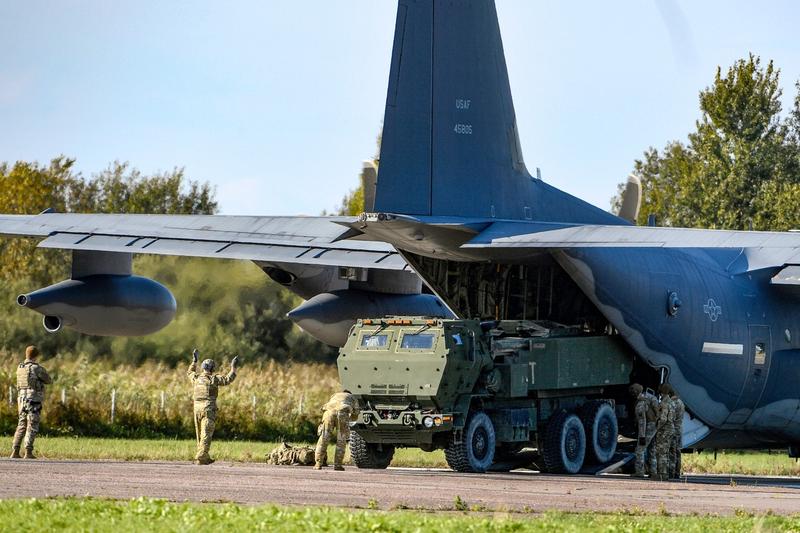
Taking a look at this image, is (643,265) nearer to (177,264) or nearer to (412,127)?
(412,127)

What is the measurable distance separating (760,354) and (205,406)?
10758 millimetres

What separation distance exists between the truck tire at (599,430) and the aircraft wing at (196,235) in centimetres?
487

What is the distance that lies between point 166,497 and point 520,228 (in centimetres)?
812

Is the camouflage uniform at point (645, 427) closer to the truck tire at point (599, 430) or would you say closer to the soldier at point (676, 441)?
the soldier at point (676, 441)

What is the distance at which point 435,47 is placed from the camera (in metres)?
20.7

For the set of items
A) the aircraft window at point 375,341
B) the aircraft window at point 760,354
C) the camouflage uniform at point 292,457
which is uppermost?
the aircraft window at point 760,354

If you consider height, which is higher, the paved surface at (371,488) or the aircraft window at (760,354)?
the aircraft window at (760,354)

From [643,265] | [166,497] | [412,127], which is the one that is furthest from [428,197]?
[166,497]

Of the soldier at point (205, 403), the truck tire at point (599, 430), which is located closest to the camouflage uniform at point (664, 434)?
the truck tire at point (599, 430)

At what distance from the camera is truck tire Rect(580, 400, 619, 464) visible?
23188mm

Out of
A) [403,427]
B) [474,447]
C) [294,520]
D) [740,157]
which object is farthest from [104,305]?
[740,157]

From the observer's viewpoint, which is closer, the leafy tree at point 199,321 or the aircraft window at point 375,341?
the aircraft window at point 375,341

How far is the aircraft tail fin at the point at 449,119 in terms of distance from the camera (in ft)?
67.3

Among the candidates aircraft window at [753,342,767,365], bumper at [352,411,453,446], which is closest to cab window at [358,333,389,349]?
bumper at [352,411,453,446]
